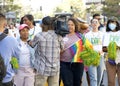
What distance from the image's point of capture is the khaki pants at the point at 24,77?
7148mm

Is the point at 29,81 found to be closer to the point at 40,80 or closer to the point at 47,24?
the point at 40,80

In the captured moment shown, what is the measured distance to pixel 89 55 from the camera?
796 cm

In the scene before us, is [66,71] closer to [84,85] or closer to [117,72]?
[117,72]

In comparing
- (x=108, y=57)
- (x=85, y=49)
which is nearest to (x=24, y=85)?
(x=85, y=49)

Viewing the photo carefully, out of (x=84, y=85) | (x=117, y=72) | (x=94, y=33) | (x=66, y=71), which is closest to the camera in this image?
(x=66, y=71)

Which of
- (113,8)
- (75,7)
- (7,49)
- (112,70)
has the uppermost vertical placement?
(7,49)

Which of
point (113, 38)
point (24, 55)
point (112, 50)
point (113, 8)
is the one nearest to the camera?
point (24, 55)

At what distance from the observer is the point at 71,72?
7902 mm

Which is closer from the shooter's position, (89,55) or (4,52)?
(4,52)

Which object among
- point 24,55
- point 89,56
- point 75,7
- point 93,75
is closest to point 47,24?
point 24,55

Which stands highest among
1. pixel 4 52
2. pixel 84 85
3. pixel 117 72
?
pixel 4 52

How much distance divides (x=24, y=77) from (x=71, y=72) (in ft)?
3.73

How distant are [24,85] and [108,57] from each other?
80.1 inches

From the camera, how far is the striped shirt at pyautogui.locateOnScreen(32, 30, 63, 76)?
23.5 ft
